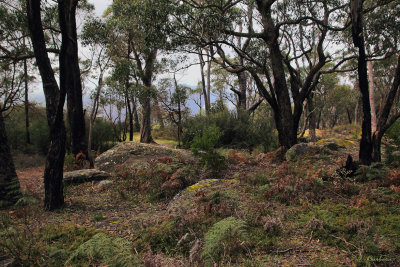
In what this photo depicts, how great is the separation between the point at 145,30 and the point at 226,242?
27.2ft

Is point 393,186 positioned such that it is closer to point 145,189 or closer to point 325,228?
point 325,228

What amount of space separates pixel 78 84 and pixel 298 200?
8.39m

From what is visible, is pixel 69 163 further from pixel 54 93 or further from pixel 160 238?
pixel 160 238

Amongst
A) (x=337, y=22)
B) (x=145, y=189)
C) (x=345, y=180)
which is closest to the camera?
(x=345, y=180)

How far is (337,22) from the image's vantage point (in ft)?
34.3

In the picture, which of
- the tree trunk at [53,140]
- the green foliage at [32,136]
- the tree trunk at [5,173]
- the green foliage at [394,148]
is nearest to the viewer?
the tree trunk at [53,140]

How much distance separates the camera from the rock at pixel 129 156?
7.36 m

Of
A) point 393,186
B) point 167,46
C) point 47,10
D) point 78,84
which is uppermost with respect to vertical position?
point 47,10

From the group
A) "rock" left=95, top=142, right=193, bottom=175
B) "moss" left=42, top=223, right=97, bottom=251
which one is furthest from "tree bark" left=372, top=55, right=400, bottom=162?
"moss" left=42, top=223, right=97, bottom=251

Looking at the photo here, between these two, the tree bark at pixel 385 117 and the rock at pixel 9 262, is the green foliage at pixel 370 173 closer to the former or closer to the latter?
the tree bark at pixel 385 117

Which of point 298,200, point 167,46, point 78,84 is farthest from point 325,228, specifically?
point 78,84

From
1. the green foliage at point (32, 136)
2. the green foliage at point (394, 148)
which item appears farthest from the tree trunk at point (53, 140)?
the green foliage at point (32, 136)

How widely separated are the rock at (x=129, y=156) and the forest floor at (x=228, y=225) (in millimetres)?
1820

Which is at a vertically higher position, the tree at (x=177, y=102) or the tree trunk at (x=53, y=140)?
the tree at (x=177, y=102)
